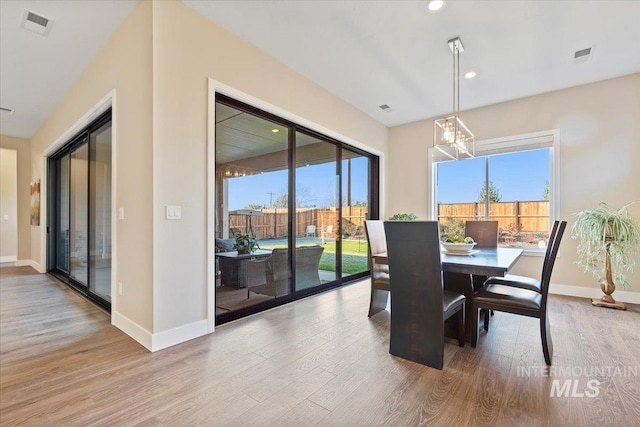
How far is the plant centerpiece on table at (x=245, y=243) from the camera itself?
329cm

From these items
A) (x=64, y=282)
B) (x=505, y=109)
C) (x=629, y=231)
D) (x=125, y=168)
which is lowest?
(x=64, y=282)

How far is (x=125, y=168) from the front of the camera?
2.82 m

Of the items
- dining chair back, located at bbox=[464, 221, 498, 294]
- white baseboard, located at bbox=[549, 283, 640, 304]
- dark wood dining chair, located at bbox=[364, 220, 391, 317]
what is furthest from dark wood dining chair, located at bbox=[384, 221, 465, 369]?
white baseboard, located at bbox=[549, 283, 640, 304]

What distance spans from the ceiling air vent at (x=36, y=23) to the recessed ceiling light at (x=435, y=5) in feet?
11.9

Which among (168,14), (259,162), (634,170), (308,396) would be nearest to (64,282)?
(259,162)

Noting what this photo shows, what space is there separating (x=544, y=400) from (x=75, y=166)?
20.8 feet

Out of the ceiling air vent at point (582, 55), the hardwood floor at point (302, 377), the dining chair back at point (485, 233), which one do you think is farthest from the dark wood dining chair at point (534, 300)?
the ceiling air vent at point (582, 55)

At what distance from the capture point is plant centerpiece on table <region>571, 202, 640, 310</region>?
11.7 ft

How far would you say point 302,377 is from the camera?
203 centimetres

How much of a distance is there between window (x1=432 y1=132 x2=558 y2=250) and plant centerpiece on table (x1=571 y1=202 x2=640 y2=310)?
56 centimetres

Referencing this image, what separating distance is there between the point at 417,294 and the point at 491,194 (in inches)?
142

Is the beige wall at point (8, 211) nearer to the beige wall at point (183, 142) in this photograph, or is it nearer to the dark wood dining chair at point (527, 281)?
the beige wall at point (183, 142)

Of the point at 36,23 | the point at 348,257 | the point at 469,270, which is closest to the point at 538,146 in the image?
the point at 348,257

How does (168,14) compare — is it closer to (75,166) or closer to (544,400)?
(75,166)
